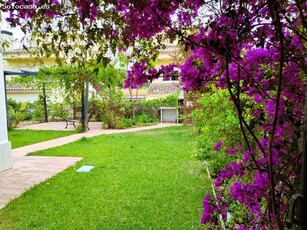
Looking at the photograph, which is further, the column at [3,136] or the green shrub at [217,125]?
the column at [3,136]

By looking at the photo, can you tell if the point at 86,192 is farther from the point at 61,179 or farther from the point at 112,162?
the point at 112,162

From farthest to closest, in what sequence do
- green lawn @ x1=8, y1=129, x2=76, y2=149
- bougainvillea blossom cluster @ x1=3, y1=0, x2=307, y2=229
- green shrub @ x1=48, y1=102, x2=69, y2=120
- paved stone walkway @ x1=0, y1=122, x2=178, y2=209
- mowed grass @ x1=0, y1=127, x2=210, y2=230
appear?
green shrub @ x1=48, y1=102, x2=69, y2=120, green lawn @ x1=8, y1=129, x2=76, y2=149, paved stone walkway @ x1=0, y1=122, x2=178, y2=209, mowed grass @ x1=0, y1=127, x2=210, y2=230, bougainvillea blossom cluster @ x1=3, y1=0, x2=307, y2=229

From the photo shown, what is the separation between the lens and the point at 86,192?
4.90 meters

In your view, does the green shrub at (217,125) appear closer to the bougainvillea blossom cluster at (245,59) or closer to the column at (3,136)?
the bougainvillea blossom cluster at (245,59)

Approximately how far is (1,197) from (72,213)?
159 cm

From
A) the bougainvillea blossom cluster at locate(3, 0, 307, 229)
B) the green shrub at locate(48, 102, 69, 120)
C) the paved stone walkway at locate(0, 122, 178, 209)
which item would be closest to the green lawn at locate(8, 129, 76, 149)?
the paved stone walkway at locate(0, 122, 178, 209)

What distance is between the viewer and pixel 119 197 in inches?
183

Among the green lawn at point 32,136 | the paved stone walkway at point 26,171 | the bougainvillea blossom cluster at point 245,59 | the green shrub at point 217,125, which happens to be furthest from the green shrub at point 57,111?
the bougainvillea blossom cluster at point 245,59

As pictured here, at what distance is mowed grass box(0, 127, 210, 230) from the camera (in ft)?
12.3

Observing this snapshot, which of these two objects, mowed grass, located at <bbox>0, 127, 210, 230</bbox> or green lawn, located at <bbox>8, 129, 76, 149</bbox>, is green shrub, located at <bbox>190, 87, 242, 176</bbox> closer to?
mowed grass, located at <bbox>0, 127, 210, 230</bbox>

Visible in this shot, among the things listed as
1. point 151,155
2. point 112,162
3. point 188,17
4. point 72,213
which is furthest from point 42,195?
point 188,17

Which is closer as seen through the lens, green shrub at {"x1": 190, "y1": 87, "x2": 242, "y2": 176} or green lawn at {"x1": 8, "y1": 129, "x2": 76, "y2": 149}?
green shrub at {"x1": 190, "y1": 87, "x2": 242, "y2": 176}

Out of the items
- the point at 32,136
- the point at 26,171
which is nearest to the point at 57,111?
the point at 32,136

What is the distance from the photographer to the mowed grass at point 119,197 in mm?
3756
